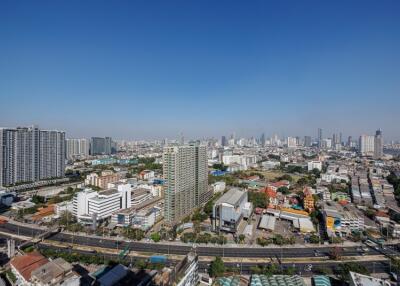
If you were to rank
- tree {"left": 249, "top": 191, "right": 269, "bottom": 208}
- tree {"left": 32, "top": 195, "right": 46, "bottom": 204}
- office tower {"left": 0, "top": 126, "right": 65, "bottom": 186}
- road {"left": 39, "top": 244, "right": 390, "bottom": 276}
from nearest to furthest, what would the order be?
road {"left": 39, "top": 244, "right": 390, "bottom": 276}, tree {"left": 249, "top": 191, "right": 269, "bottom": 208}, tree {"left": 32, "top": 195, "right": 46, "bottom": 204}, office tower {"left": 0, "top": 126, "right": 65, "bottom": 186}

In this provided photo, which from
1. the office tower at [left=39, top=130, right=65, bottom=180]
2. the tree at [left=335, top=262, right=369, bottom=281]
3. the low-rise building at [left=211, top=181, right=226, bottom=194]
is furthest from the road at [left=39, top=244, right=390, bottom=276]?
the office tower at [left=39, top=130, right=65, bottom=180]

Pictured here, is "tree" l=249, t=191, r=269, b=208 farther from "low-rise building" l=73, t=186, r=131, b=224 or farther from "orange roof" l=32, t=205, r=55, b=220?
"orange roof" l=32, t=205, r=55, b=220

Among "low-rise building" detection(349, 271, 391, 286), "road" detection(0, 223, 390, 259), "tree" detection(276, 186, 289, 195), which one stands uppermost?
"low-rise building" detection(349, 271, 391, 286)

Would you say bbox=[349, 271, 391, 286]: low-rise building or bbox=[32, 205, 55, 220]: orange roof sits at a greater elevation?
bbox=[349, 271, 391, 286]: low-rise building

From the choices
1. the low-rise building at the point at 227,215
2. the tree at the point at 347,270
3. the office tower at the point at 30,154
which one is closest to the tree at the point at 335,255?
the tree at the point at 347,270

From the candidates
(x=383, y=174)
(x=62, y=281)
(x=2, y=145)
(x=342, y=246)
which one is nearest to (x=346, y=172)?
(x=383, y=174)

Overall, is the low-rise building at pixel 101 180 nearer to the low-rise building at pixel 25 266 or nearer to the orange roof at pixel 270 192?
the low-rise building at pixel 25 266

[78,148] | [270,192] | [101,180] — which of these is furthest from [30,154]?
[78,148]
